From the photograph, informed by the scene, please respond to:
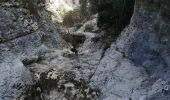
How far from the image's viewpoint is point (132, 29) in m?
9.57

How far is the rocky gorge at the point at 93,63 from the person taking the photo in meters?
8.32

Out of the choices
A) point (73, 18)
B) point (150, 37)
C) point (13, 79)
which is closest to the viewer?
point (150, 37)

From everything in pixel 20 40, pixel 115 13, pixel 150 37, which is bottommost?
pixel 150 37

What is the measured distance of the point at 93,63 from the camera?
9.89m

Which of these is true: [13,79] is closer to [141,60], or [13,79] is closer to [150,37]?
[141,60]

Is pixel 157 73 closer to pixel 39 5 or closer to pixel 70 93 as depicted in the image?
pixel 70 93

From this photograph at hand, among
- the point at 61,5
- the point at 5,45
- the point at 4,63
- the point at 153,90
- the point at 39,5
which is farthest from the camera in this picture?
the point at 61,5

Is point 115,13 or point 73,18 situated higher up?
point 73,18

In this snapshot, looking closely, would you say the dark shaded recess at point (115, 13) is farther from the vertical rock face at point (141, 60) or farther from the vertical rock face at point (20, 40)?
the vertical rock face at point (20, 40)

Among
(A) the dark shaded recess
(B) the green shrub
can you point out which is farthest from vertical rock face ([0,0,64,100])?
(B) the green shrub

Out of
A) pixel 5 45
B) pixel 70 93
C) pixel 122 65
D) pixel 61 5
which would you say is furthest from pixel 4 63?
pixel 61 5

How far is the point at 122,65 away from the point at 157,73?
1.27 m

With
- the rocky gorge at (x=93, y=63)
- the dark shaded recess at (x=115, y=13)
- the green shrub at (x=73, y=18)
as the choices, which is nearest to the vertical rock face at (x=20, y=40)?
the rocky gorge at (x=93, y=63)

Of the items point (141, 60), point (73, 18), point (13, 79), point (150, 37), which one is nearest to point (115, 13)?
point (150, 37)
